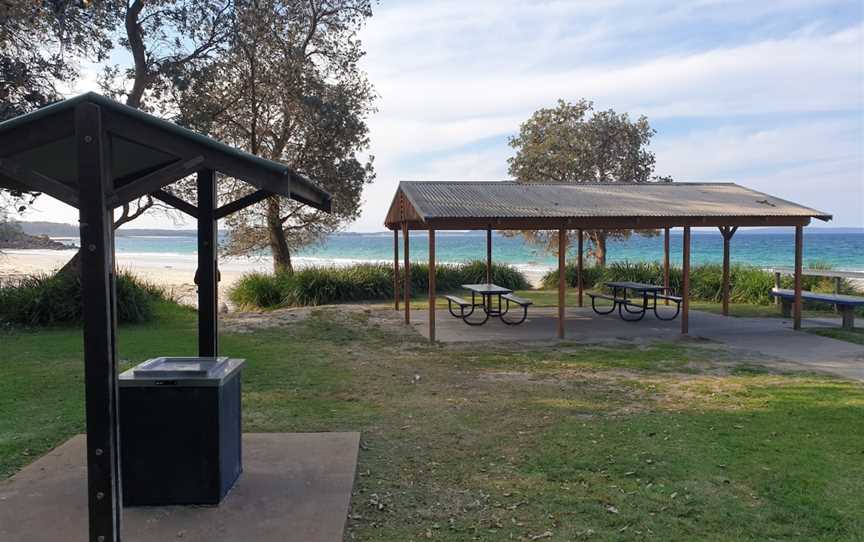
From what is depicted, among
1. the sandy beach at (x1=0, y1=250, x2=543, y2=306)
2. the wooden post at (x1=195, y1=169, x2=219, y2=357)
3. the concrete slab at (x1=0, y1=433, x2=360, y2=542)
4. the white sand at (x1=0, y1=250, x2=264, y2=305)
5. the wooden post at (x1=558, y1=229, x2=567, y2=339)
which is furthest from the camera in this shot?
the white sand at (x1=0, y1=250, x2=264, y2=305)

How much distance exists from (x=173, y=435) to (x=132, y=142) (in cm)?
164

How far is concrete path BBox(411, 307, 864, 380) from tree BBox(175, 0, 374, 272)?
597 cm

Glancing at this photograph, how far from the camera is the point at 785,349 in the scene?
9383 millimetres

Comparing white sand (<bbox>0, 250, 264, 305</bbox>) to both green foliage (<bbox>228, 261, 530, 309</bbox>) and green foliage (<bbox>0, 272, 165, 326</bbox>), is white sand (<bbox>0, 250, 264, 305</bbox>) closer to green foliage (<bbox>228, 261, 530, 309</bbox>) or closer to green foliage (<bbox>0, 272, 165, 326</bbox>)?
green foliage (<bbox>228, 261, 530, 309</bbox>)

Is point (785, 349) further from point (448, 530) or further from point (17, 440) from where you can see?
point (17, 440)

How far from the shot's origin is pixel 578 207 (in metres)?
11.2

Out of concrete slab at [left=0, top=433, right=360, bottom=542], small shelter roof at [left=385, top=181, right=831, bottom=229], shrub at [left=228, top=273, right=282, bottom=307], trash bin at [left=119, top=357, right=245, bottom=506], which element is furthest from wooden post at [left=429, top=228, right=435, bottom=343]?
shrub at [left=228, top=273, right=282, bottom=307]

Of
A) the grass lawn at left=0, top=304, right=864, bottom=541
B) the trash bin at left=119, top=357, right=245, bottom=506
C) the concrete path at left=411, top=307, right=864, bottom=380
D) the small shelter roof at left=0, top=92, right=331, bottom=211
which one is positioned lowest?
the grass lawn at left=0, top=304, right=864, bottom=541

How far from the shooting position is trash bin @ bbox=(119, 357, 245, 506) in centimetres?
364

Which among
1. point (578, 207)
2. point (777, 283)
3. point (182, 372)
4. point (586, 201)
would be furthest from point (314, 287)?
point (182, 372)

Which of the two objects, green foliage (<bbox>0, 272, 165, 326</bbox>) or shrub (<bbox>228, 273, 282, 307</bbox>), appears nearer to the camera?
green foliage (<bbox>0, 272, 165, 326</bbox>)

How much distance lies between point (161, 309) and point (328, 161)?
255 inches

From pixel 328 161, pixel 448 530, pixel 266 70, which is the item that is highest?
pixel 266 70

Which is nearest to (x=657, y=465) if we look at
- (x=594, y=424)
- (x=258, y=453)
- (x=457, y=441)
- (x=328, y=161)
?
(x=594, y=424)
